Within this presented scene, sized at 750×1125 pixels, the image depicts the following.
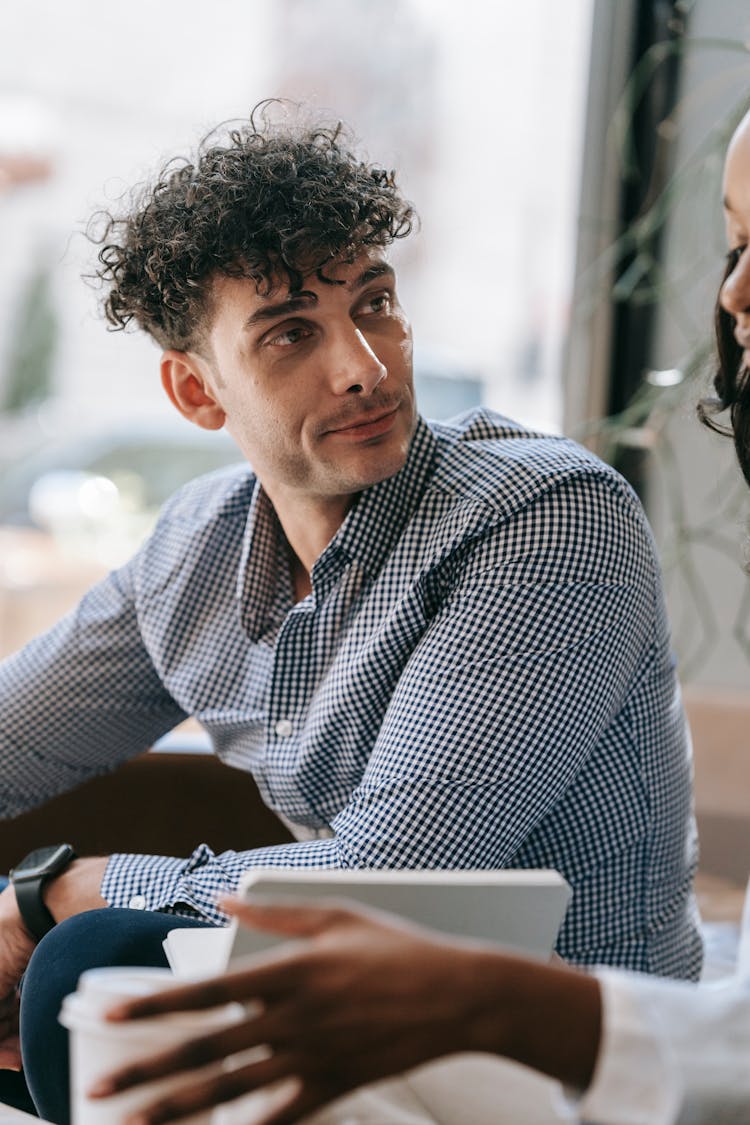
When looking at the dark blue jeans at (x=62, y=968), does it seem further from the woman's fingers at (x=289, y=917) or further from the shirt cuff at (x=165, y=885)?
Result: the woman's fingers at (x=289, y=917)

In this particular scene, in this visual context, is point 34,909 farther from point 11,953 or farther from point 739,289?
point 739,289

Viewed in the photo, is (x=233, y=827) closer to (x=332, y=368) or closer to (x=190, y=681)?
(x=190, y=681)

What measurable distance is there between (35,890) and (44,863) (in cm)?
4

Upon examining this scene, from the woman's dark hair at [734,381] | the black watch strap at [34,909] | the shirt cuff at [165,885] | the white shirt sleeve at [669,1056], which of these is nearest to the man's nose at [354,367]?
the woman's dark hair at [734,381]

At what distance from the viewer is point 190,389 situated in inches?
61.1

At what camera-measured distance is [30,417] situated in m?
3.64

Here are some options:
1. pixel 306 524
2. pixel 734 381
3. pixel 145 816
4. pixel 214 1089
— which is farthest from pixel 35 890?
pixel 734 381

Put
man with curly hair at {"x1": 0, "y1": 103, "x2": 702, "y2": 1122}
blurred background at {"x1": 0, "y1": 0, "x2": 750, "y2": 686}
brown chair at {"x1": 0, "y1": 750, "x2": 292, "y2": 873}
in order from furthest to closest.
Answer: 1. blurred background at {"x1": 0, "y1": 0, "x2": 750, "y2": 686}
2. brown chair at {"x1": 0, "y1": 750, "x2": 292, "y2": 873}
3. man with curly hair at {"x1": 0, "y1": 103, "x2": 702, "y2": 1122}

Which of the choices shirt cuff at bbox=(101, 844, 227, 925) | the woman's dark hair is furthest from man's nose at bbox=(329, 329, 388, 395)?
shirt cuff at bbox=(101, 844, 227, 925)

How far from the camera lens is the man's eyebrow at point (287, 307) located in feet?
4.36

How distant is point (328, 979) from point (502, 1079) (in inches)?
9.4

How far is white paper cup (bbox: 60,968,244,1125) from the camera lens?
65cm

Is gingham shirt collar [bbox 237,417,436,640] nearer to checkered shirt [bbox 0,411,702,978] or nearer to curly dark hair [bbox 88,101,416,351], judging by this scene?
checkered shirt [bbox 0,411,702,978]

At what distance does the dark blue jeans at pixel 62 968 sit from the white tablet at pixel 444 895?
1.22 ft
